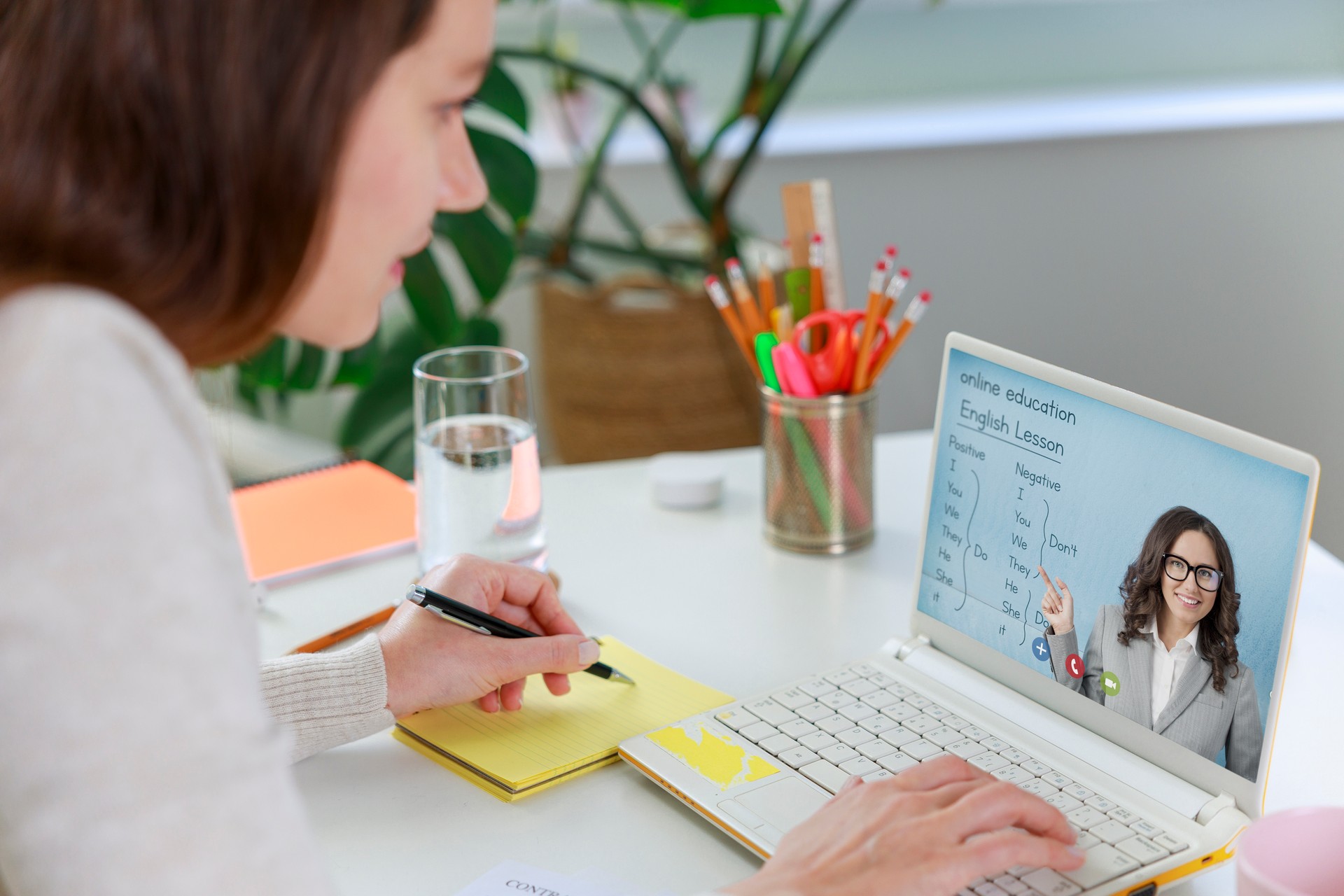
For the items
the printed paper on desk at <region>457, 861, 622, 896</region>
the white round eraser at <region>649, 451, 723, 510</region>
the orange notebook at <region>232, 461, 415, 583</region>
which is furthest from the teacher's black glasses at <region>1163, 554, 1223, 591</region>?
the orange notebook at <region>232, 461, 415, 583</region>

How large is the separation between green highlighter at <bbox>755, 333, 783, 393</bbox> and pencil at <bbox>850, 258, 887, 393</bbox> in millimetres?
68

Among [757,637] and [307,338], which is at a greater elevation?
[307,338]

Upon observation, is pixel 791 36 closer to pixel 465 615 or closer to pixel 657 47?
pixel 657 47

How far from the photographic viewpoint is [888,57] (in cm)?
258

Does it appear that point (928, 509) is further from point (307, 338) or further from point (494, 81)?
point (494, 81)

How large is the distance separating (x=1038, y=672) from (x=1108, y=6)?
7.03 ft

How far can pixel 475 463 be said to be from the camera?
0.99 metres

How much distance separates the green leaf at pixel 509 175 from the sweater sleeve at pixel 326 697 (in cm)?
80

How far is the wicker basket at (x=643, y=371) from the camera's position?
84.4 inches

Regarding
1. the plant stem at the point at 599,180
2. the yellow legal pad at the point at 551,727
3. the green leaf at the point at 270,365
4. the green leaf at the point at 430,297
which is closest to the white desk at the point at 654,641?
the yellow legal pad at the point at 551,727

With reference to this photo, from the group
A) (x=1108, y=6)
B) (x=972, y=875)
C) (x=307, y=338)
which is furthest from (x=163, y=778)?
(x=1108, y=6)

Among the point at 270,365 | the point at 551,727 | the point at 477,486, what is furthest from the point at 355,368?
the point at 551,727

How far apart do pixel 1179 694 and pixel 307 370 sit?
1.27 metres

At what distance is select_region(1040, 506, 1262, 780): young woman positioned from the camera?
0.66 meters
